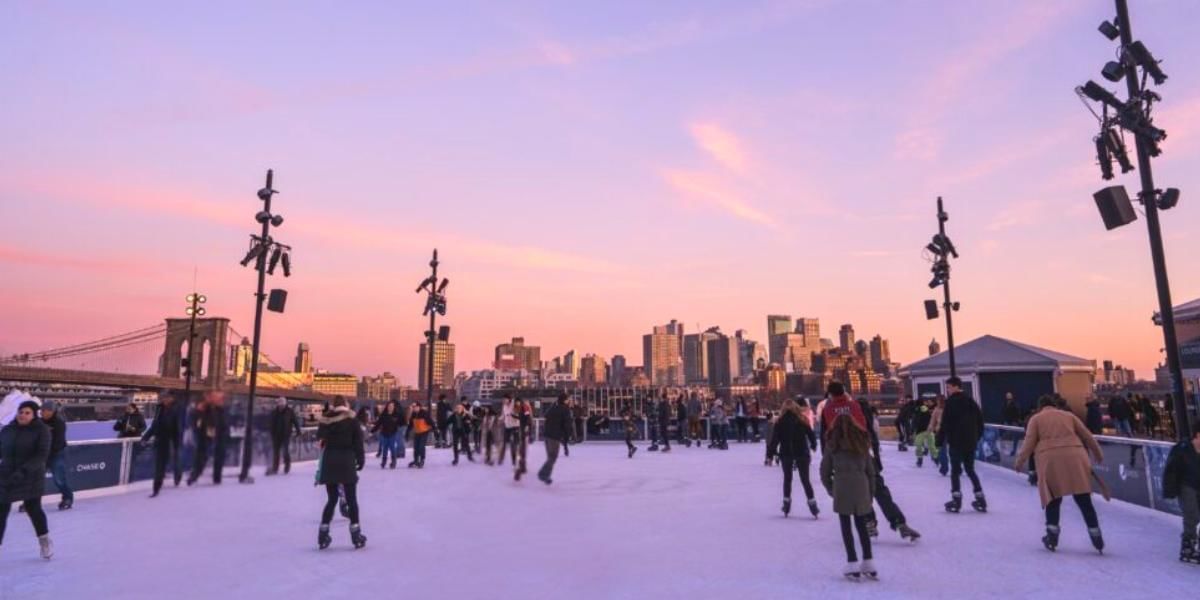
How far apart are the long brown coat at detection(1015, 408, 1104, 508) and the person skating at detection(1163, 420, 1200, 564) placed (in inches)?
27.7

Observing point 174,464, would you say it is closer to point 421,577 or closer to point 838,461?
point 421,577

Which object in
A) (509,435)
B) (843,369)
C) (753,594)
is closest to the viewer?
(753,594)

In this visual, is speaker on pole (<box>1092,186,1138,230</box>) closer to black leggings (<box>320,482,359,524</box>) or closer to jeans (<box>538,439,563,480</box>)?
jeans (<box>538,439,563,480</box>)

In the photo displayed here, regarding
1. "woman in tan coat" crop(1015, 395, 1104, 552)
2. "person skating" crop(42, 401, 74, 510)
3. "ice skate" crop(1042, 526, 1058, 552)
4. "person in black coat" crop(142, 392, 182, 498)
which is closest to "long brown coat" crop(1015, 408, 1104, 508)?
"woman in tan coat" crop(1015, 395, 1104, 552)

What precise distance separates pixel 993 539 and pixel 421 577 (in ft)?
20.8

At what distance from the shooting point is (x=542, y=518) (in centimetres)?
976

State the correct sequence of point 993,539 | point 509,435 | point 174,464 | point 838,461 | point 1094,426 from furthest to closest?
point 509,435, point 1094,426, point 174,464, point 993,539, point 838,461

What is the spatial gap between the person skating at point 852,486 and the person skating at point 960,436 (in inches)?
161

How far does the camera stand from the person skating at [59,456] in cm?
934

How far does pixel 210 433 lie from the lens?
13883mm

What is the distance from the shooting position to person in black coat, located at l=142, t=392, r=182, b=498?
12.7 m

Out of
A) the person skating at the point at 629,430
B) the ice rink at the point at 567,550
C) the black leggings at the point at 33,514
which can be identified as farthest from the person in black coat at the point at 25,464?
the person skating at the point at 629,430

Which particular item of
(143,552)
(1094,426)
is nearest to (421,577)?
(143,552)

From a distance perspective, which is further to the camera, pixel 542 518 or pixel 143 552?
pixel 542 518
